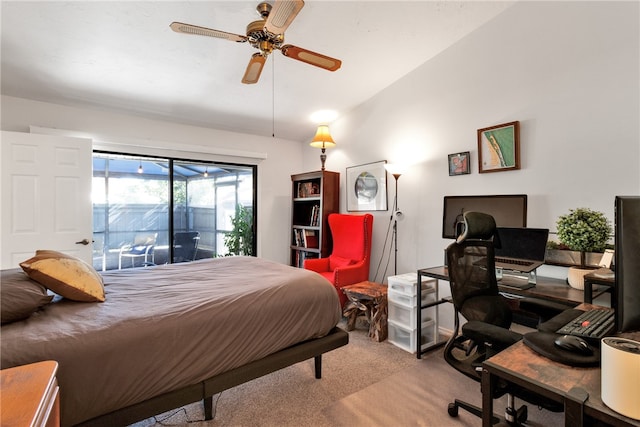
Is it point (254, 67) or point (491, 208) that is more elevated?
point (254, 67)

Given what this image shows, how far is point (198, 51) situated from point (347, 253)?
273 cm

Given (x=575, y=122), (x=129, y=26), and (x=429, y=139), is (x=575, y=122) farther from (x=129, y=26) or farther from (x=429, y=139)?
(x=129, y=26)

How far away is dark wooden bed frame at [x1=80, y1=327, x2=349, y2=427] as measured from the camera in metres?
1.40

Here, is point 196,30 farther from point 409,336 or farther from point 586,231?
point 409,336

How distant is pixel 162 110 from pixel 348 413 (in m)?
3.70

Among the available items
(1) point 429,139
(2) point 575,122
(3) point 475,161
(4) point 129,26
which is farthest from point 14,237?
(2) point 575,122

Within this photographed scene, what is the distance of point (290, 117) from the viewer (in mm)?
4211

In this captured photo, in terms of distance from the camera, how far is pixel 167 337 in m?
1.48

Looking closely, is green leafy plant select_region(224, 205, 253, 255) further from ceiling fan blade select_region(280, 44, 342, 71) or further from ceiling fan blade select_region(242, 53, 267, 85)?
ceiling fan blade select_region(280, 44, 342, 71)

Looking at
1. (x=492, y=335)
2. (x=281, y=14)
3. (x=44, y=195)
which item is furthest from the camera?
(x=44, y=195)

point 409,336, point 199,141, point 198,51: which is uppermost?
point 198,51

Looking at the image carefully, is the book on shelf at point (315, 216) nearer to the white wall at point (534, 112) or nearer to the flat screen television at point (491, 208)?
the white wall at point (534, 112)

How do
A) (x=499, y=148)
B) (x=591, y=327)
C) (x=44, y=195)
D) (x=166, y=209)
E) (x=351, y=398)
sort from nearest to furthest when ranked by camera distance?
1. (x=591, y=327)
2. (x=351, y=398)
3. (x=499, y=148)
4. (x=44, y=195)
5. (x=166, y=209)

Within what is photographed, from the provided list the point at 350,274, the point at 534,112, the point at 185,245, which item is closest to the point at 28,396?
the point at 350,274
